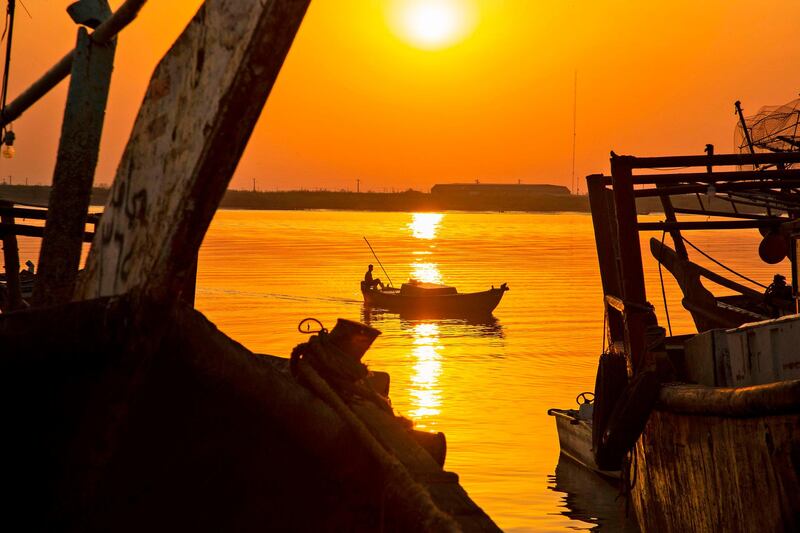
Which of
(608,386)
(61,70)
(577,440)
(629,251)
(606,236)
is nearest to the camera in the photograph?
Answer: (61,70)

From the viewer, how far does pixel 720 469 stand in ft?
30.5

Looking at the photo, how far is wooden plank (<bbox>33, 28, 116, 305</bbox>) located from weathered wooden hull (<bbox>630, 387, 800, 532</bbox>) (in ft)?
17.3

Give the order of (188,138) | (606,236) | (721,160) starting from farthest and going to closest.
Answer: (606,236)
(721,160)
(188,138)

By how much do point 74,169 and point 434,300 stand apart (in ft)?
125

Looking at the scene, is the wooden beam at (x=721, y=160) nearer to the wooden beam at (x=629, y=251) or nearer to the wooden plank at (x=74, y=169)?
the wooden beam at (x=629, y=251)

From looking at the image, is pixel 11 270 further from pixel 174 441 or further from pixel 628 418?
pixel 174 441

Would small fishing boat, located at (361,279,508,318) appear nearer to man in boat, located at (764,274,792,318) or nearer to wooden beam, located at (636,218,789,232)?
man in boat, located at (764,274,792,318)

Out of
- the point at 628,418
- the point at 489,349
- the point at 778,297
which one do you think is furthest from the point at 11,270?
the point at 489,349

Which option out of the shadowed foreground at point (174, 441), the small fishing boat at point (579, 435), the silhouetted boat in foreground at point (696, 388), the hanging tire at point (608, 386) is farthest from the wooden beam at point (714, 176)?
the shadowed foreground at point (174, 441)

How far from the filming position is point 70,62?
662 cm

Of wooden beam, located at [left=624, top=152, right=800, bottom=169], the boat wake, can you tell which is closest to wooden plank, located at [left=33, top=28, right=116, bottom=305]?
wooden beam, located at [left=624, top=152, right=800, bottom=169]

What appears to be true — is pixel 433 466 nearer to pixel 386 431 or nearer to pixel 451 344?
pixel 386 431

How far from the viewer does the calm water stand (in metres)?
18.9

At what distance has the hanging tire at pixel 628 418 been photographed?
10469mm
